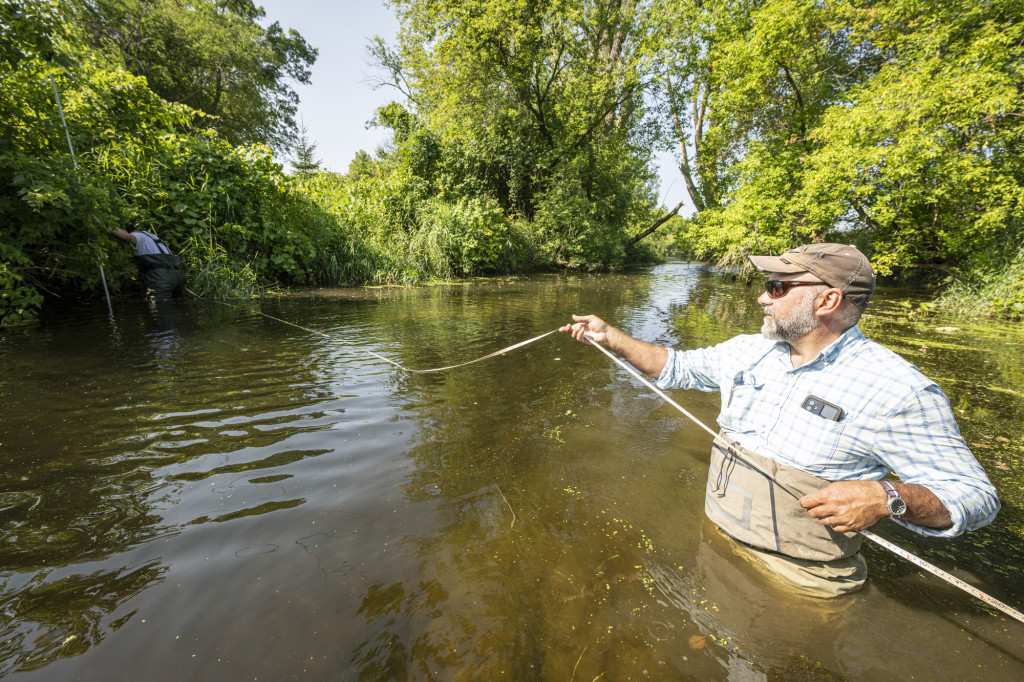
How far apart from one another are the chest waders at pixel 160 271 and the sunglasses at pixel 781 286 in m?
10.9

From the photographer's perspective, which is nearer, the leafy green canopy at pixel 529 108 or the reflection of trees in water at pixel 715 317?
the reflection of trees in water at pixel 715 317

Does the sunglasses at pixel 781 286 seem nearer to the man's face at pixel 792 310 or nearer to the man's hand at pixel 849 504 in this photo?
the man's face at pixel 792 310

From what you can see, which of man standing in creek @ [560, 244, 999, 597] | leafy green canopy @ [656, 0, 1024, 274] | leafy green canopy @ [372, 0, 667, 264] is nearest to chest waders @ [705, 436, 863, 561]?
man standing in creek @ [560, 244, 999, 597]

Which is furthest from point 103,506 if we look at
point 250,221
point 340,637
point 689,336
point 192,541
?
point 250,221

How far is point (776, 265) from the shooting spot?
205 centimetres

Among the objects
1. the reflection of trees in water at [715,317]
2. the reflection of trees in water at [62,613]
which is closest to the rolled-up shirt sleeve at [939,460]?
the reflection of trees in water at [62,613]

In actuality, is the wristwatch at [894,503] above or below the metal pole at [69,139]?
below

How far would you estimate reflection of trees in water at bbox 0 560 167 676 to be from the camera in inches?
60.8

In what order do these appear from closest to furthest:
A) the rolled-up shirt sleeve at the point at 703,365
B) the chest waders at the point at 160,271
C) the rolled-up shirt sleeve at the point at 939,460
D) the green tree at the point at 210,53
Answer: the rolled-up shirt sleeve at the point at 939,460, the rolled-up shirt sleeve at the point at 703,365, the chest waders at the point at 160,271, the green tree at the point at 210,53

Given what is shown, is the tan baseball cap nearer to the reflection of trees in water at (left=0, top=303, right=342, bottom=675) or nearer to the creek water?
the creek water

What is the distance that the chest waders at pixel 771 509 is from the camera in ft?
6.10

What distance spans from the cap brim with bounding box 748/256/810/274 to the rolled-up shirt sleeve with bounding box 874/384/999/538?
28.3 inches

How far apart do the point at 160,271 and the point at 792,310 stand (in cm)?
1118

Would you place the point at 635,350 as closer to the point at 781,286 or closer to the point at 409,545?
the point at 781,286
